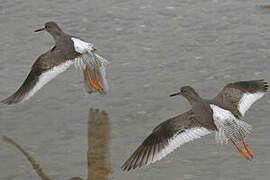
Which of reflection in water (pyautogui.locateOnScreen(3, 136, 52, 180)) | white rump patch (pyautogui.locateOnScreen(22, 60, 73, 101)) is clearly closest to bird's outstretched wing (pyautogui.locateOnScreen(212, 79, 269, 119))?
white rump patch (pyautogui.locateOnScreen(22, 60, 73, 101))

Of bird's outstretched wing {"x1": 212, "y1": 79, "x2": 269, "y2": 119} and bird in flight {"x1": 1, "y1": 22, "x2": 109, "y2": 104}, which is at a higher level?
bird in flight {"x1": 1, "y1": 22, "x2": 109, "y2": 104}

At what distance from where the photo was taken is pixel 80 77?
9359 millimetres

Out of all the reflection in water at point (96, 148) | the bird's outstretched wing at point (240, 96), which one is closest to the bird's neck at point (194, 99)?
the bird's outstretched wing at point (240, 96)

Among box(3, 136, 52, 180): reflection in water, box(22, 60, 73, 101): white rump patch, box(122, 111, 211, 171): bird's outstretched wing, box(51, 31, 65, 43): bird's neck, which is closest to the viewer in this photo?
box(122, 111, 211, 171): bird's outstretched wing

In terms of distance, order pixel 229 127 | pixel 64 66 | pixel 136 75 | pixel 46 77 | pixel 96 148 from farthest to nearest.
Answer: pixel 136 75 < pixel 64 66 < pixel 46 77 < pixel 96 148 < pixel 229 127

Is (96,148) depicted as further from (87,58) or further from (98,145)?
(87,58)

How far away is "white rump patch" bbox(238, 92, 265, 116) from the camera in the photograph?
7468 mm

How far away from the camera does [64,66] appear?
8.26m

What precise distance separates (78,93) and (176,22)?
2731mm

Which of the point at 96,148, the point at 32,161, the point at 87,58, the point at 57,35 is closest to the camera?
the point at 32,161

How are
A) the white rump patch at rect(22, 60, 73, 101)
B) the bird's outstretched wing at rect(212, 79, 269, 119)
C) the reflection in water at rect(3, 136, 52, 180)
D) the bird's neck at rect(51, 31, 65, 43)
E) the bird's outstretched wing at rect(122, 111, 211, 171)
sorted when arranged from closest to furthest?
the bird's outstretched wing at rect(122, 111, 211, 171) → the reflection in water at rect(3, 136, 52, 180) → the bird's outstretched wing at rect(212, 79, 269, 119) → the white rump patch at rect(22, 60, 73, 101) → the bird's neck at rect(51, 31, 65, 43)

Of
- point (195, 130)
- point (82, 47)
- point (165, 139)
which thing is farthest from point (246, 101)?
point (82, 47)

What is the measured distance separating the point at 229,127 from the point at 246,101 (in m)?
0.65

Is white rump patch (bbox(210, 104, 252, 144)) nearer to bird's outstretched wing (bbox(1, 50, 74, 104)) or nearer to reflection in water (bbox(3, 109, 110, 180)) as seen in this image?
reflection in water (bbox(3, 109, 110, 180))
